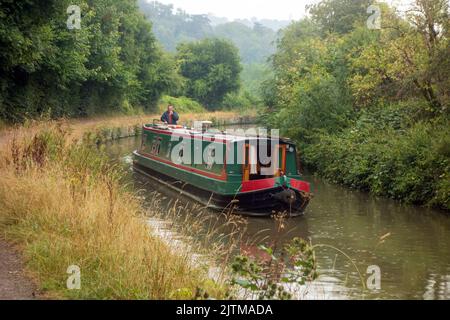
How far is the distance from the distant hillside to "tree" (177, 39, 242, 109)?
49561mm

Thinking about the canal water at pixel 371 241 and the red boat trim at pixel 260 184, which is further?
the red boat trim at pixel 260 184

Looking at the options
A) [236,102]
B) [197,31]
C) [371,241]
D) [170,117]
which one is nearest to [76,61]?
[170,117]

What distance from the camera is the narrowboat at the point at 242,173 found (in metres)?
13.9

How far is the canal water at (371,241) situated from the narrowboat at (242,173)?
408 millimetres

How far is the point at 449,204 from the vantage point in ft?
44.3

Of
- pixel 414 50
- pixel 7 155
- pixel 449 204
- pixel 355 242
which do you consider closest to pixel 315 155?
pixel 414 50

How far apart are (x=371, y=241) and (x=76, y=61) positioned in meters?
20.3

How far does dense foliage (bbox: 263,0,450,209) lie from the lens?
15.1 m

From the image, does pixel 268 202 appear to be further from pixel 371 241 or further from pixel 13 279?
pixel 13 279

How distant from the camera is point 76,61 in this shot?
28.2 metres

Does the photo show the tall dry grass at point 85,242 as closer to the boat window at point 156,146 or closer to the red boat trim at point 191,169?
the red boat trim at point 191,169

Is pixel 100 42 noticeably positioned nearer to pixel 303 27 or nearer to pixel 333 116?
Result: pixel 333 116

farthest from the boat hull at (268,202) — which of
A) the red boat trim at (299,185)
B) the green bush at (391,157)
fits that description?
the green bush at (391,157)

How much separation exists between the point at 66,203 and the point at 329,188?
1152cm
